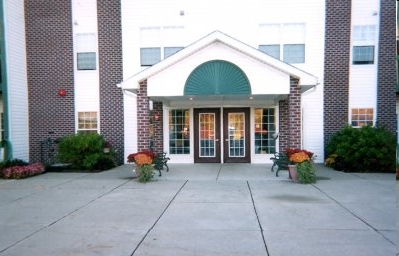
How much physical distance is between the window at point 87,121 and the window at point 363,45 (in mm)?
11591

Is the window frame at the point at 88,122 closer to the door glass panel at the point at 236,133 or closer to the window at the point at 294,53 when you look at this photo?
the door glass panel at the point at 236,133

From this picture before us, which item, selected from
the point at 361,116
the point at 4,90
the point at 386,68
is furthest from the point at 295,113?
the point at 4,90

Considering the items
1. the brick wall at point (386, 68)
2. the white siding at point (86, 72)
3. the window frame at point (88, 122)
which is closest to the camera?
the brick wall at point (386, 68)

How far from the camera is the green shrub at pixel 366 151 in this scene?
37.2 ft

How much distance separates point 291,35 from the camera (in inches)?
544

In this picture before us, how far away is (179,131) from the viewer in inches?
564

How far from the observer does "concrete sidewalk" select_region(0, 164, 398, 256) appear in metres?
4.73

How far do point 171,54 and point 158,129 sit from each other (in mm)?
3323

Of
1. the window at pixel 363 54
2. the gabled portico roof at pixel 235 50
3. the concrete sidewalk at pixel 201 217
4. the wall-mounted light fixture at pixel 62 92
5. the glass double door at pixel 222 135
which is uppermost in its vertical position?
the window at pixel 363 54

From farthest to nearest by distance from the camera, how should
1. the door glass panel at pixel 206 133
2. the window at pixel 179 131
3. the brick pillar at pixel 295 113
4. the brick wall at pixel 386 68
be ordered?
1. the window at pixel 179 131
2. the door glass panel at pixel 206 133
3. the brick wall at pixel 386 68
4. the brick pillar at pixel 295 113

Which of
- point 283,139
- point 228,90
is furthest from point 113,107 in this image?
point 283,139

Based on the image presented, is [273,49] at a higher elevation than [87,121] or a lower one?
higher

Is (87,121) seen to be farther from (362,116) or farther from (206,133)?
(362,116)

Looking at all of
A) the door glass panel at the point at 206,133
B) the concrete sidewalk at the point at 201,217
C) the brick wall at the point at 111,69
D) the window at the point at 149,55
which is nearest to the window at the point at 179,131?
the door glass panel at the point at 206,133
